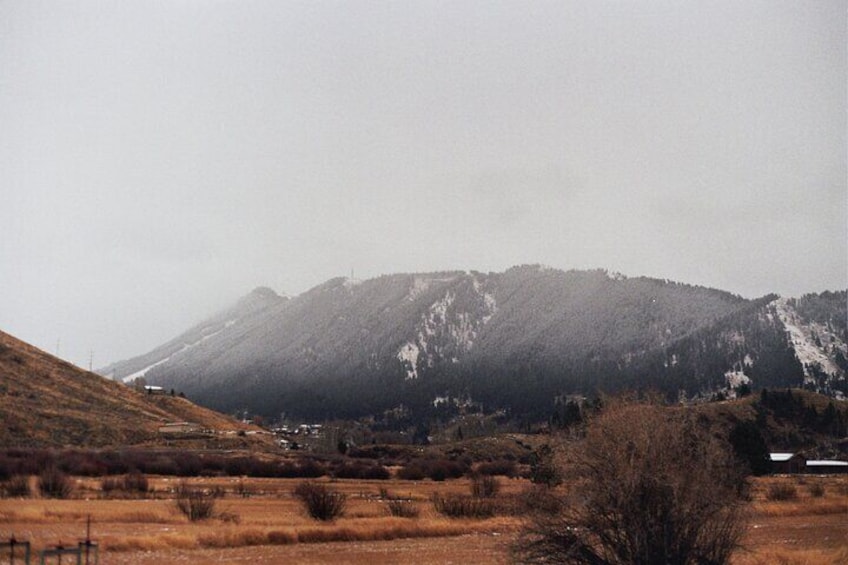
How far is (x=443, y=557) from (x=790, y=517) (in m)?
26.5

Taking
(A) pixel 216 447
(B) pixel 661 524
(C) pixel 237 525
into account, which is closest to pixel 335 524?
(C) pixel 237 525

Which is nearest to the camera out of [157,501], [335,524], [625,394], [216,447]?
[625,394]

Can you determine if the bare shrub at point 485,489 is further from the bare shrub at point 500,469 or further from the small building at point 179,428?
the small building at point 179,428

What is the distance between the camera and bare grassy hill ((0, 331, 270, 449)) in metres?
80.4

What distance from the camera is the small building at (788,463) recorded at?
10100 cm

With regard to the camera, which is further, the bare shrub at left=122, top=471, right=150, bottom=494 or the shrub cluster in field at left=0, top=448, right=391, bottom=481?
the shrub cluster in field at left=0, top=448, right=391, bottom=481

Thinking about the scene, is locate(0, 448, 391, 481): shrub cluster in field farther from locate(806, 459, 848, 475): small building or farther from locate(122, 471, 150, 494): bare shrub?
locate(806, 459, 848, 475): small building

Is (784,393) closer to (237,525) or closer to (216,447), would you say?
(216,447)

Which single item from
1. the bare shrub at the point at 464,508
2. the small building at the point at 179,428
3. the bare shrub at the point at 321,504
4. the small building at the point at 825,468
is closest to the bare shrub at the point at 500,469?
the small building at the point at 179,428

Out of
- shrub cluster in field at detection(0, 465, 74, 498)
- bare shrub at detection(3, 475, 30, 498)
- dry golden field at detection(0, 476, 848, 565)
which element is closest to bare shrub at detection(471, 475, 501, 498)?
dry golden field at detection(0, 476, 848, 565)

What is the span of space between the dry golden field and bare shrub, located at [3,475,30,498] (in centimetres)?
177

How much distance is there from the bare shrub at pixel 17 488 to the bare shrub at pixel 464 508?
66.7 ft

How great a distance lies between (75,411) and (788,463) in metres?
87.0

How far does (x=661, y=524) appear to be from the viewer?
1788cm
